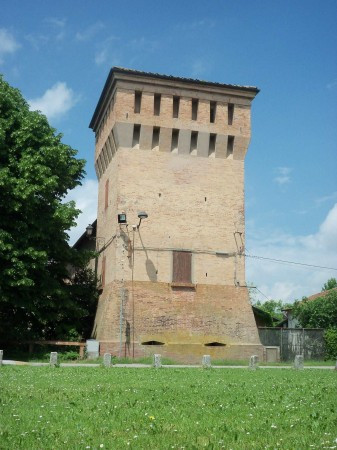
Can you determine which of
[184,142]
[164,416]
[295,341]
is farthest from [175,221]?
[164,416]

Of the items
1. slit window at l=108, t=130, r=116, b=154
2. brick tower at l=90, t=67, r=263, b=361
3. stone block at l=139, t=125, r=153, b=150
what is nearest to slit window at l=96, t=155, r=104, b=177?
brick tower at l=90, t=67, r=263, b=361

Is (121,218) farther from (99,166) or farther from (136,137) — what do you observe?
(99,166)

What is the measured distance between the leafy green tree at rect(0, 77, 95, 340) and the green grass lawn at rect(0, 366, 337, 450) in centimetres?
1139

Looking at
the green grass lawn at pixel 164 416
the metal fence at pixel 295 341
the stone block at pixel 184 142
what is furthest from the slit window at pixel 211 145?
the green grass lawn at pixel 164 416

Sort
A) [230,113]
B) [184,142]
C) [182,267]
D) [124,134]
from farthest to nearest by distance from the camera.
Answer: [230,113] → [184,142] → [124,134] → [182,267]

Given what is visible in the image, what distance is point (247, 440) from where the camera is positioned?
526 centimetres

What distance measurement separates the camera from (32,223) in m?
21.5

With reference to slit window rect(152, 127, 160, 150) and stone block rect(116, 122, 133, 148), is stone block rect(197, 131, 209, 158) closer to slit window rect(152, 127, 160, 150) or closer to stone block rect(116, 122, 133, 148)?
slit window rect(152, 127, 160, 150)

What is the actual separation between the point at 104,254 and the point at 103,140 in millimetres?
6232

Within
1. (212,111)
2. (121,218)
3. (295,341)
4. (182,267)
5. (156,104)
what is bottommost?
(295,341)

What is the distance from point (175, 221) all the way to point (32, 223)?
22.5ft

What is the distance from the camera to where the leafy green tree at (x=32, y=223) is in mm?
20781

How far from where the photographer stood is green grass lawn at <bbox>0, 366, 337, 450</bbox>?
518 centimetres

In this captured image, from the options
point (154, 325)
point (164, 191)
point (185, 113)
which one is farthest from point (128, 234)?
point (185, 113)
